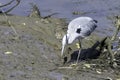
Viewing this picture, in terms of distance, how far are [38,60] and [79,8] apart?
614 centimetres

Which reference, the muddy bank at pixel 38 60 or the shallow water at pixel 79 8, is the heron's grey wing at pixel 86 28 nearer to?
the muddy bank at pixel 38 60

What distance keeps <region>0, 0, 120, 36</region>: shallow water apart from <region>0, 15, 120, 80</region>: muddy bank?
7.57 ft

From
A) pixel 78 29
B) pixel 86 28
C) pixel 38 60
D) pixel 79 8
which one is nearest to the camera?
pixel 38 60

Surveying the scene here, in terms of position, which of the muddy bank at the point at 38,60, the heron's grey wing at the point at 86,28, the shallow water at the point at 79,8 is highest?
the heron's grey wing at the point at 86,28

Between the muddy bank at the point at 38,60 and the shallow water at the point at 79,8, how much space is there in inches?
90.9

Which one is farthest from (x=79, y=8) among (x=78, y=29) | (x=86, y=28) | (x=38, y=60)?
(x=38, y=60)

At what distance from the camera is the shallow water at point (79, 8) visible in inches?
510

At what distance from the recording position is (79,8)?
46.2ft

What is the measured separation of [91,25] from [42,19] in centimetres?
312

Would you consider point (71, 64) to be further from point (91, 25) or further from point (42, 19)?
point (42, 19)

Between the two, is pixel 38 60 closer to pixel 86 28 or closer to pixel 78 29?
pixel 78 29

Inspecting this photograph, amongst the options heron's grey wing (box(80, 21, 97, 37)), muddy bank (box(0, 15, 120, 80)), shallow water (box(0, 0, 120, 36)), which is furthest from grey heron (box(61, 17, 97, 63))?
shallow water (box(0, 0, 120, 36))

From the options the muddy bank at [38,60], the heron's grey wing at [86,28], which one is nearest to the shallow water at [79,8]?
the muddy bank at [38,60]

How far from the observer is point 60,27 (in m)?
11.1
